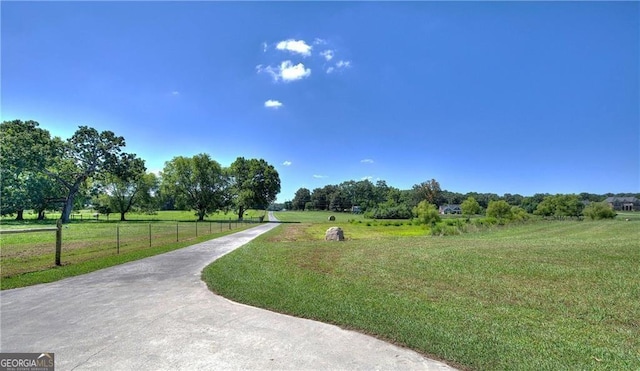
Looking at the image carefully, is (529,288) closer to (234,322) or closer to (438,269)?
(438,269)

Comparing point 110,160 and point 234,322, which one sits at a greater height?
point 110,160

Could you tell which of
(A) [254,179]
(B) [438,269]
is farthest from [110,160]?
(B) [438,269]

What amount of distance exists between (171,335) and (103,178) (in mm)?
51332

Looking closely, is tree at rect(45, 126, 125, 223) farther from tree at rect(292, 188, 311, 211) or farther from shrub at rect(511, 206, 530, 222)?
tree at rect(292, 188, 311, 211)

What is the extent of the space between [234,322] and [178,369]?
157 cm

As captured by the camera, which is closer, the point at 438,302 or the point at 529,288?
the point at 438,302

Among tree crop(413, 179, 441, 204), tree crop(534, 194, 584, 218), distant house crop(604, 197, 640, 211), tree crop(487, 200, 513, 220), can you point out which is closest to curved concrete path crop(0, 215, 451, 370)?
tree crop(487, 200, 513, 220)

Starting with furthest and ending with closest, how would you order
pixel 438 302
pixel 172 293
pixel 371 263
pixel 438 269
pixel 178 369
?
pixel 371 263
pixel 438 269
pixel 172 293
pixel 438 302
pixel 178 369

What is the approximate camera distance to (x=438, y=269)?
31.3 feet

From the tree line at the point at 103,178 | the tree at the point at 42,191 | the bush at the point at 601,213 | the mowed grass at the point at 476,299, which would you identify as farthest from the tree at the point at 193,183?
the bush at the point at 601,213

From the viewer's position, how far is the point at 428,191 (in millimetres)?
106625

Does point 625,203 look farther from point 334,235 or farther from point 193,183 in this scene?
point 193,183

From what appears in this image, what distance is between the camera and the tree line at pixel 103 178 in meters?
39.1

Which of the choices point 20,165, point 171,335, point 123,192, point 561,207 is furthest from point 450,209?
point 171,335
